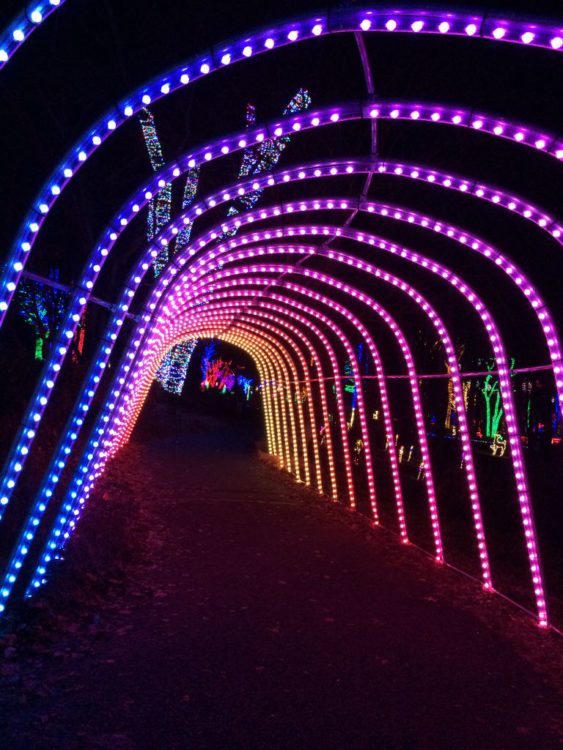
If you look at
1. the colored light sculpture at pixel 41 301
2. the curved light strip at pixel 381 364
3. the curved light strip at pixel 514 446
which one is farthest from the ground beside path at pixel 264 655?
the colored light sculpture at pixel 41 301

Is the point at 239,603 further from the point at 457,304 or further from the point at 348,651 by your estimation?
the point at 457,304

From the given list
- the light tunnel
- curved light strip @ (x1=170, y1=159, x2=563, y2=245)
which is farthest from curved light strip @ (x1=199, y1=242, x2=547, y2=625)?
curved light strip @ (x1=170, y1=159, x2=563, y2=245)

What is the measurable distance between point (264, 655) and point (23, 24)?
17.0 feet

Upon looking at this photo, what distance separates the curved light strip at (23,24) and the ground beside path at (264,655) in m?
4.06

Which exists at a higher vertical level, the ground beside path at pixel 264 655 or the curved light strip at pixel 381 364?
the curved light strip at pixel 381 364

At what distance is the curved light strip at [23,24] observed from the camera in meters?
3.59

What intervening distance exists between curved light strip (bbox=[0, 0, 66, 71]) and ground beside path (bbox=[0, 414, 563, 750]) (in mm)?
4056

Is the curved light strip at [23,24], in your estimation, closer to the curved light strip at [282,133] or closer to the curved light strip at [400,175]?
the curved light strip at [282,133]

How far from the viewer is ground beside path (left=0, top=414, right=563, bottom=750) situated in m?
4.65

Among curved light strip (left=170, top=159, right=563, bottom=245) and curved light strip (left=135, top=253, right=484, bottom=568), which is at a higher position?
curved light strip (left=170, top=159, right=563, bottom=245)

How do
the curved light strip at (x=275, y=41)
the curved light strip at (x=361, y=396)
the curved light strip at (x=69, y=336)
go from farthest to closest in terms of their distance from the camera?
the curved light strip at (x=361, y=396), the curved light strip at (x=69, y=336), the curved light strip at (x=275, y=41)

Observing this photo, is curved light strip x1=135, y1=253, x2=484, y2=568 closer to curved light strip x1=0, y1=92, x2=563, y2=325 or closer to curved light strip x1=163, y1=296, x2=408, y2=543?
curved light strip x1=163, y1=296, x2=408, y2=543

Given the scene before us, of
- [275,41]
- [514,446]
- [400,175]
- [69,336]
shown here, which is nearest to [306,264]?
[400,175]

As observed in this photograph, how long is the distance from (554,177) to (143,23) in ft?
20.9
